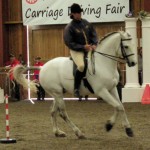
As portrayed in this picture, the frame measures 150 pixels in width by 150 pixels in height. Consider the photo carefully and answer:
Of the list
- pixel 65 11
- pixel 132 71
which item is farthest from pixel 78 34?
pixel 65 11

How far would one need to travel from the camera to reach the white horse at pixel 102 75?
966 cm

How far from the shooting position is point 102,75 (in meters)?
9.76

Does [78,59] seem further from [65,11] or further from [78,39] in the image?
[65,11]

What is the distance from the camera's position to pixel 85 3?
76.4 ft

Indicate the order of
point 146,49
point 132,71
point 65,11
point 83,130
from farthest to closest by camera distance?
1. point 65,11
2. point 132,71
3. point 146,49
4. point 83,130

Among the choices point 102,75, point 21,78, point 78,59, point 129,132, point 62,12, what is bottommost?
point 129,132

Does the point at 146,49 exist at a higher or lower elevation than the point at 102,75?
higher

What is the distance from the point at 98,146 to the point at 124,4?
578 inches

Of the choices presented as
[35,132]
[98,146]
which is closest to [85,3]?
[35,132]

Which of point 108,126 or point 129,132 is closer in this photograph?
point 129,132

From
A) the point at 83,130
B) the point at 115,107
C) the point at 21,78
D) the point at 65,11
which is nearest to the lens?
the point at 115,107

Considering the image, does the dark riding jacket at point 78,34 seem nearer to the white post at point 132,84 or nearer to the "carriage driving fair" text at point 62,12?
the white post at point 132,84

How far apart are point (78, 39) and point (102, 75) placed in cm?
84

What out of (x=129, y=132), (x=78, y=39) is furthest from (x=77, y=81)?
(x=129, y=132)
